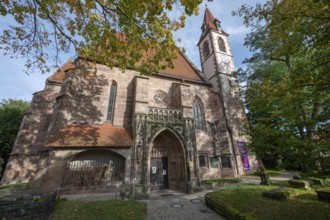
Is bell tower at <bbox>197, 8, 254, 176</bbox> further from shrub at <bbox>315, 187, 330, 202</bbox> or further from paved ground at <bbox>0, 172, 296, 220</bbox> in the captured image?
paved ground at <bbox>0, 172, 296, 220</bbox>

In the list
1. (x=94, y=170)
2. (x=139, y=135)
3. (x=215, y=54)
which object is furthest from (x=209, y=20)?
(x=94, y=170)

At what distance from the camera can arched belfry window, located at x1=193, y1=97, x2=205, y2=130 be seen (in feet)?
48.5

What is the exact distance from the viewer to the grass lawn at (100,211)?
5441mm

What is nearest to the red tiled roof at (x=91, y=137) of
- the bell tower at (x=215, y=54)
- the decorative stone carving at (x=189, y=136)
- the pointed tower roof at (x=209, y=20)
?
the decorative stone carving at (x=189, y=136)

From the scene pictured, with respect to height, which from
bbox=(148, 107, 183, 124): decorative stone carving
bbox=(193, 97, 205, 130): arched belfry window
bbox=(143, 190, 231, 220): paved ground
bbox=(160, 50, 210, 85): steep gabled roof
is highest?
bbox=(160, 50, 210, 85): steep gabled roof

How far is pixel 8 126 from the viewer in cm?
1855

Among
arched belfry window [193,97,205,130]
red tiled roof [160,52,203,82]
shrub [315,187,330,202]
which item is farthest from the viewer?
red tiled roof [160,52,203,82]

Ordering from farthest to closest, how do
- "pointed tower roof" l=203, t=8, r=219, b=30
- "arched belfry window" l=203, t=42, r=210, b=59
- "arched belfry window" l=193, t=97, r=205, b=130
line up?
"pointed tower roof" l=203, t=8, r=219, b=30 < "arched belfry window" l=203, t=42, r=210, b=59 < "arched belfry window" l=193, t=97, r=205, b=130

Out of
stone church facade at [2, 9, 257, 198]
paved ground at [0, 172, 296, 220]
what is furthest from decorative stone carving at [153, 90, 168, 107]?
paved ground at [0, 172, 296, 220]

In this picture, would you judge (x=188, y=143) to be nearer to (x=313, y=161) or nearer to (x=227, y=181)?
(x=227, y=181)

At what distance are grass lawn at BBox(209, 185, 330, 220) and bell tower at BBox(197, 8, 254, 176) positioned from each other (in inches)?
202

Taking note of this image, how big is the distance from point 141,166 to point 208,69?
16.2m

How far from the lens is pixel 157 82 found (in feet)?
47.2

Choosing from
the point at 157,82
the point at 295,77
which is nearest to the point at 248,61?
the point at 157,82
